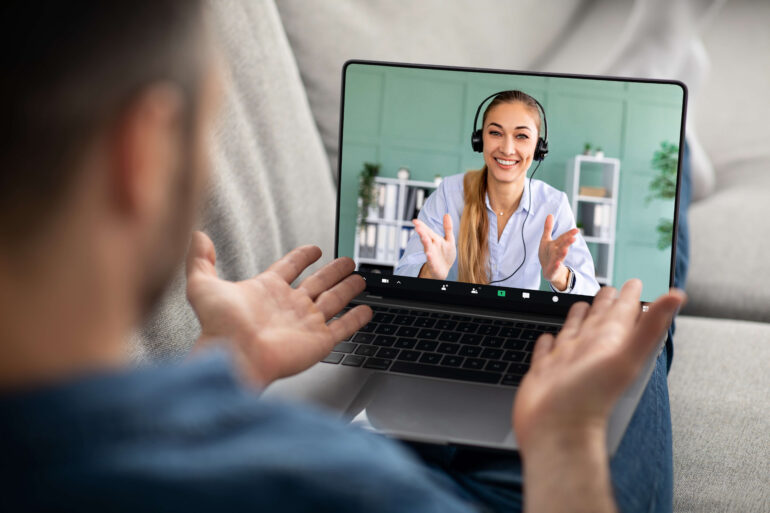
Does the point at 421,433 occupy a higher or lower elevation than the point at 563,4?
lower

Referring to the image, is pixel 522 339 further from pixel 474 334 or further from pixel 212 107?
pixel 212 107

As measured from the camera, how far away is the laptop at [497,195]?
94 cm

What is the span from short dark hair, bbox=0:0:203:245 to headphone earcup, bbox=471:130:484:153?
72 cm

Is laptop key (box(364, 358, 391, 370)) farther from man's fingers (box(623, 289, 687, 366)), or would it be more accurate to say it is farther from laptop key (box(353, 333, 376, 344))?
man's fingers (box(623, 289, 687, 366))

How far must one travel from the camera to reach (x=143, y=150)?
30 cm

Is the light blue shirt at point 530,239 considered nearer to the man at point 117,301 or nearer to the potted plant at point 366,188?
the potted plant at point 366,188

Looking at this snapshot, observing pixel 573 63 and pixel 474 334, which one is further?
pixel 573 63

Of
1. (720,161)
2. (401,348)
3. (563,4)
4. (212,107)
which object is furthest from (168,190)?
(720,161)

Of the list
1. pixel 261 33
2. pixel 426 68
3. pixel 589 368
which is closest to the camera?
pixel 589 368

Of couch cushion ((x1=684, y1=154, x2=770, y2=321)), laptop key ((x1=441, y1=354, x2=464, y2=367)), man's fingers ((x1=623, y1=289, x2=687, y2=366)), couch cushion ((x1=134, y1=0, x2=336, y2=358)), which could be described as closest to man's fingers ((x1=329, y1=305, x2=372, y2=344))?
laptop key ((x1=441, y1=354, x2=464, y2=367))

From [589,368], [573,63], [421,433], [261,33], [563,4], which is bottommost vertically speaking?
[421,433]

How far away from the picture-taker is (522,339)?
2.91 ft

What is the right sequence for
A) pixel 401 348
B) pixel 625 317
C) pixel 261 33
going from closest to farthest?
pixel 625 317
pixel 401 348
pixel 261 33

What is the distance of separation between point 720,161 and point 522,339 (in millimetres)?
1100
